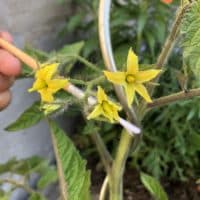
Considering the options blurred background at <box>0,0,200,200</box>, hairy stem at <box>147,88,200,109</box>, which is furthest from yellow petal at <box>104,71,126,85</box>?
blurred background at <box>0,0,200,200</box>

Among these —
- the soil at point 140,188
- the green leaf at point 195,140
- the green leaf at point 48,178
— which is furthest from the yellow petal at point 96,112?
the soil at point 140,188

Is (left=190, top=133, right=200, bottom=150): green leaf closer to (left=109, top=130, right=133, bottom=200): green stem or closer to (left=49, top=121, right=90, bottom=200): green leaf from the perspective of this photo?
(left=109, top=130, right=133, bottom=200): green stem

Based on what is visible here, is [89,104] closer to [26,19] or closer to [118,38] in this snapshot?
[26,19]

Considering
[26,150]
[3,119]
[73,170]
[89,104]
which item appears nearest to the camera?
[89,104]

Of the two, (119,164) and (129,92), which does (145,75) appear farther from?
(119,164)

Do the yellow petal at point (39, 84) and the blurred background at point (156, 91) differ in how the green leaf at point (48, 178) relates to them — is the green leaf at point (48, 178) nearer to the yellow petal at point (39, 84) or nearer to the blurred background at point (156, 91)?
the blurred background at point (156, 91)

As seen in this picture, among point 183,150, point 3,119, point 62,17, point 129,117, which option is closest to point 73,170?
point 129,117
